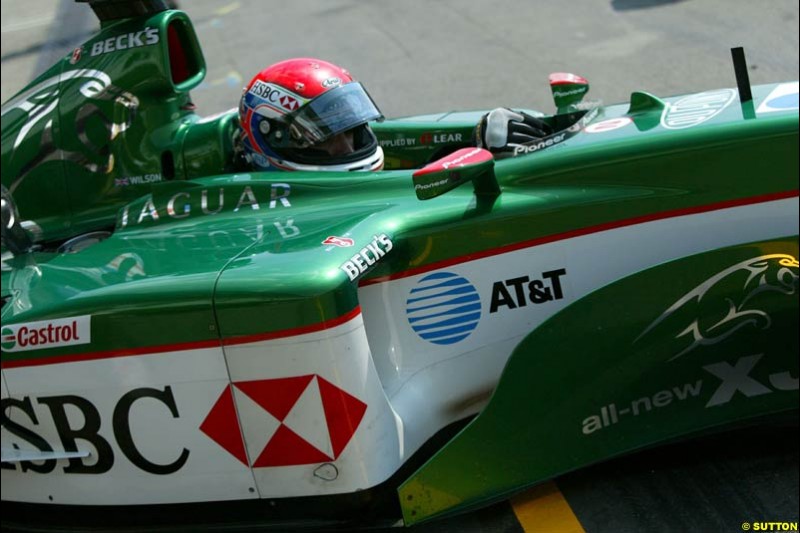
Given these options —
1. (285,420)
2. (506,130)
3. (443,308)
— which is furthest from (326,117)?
(285,420)

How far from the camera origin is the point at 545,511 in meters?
3.49

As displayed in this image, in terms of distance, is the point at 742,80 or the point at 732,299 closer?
the point at 732,299

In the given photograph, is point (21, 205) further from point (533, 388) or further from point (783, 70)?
point (783, 70)

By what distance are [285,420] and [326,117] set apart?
139 centimetres

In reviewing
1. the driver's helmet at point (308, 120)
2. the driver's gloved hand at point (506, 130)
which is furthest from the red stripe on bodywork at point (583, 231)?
the driver's helmet at point (308, 120)

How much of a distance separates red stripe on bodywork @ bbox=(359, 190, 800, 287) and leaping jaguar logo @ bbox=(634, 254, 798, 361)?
0.70 feet

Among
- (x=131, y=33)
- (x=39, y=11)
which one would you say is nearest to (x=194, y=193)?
(x=131, y=33)

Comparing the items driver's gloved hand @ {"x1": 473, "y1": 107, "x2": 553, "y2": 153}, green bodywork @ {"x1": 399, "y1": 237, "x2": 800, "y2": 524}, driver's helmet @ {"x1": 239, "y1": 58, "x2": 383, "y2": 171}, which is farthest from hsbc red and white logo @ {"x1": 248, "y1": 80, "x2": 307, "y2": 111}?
green bodywork @ {"x1": 399, "y1": 237, "x2": 800, "y2": 524}

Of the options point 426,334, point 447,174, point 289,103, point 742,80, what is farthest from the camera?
point 289,103

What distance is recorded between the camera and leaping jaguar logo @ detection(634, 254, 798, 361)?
321cm

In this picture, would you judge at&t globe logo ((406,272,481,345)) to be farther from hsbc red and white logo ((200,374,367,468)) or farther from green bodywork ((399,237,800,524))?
hsbc red and white logo ((200,374,367,468))

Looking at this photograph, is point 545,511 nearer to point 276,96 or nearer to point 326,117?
point 326,117

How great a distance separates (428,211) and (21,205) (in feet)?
7.49

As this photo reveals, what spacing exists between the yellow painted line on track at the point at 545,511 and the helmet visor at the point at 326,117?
1621 mm
